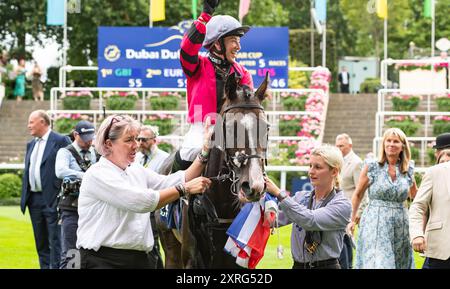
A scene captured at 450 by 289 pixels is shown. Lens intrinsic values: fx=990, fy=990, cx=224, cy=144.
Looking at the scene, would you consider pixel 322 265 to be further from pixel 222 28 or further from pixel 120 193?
pixel 222 28

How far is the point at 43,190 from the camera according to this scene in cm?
1210

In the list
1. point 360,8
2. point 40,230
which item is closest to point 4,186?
point 40,230

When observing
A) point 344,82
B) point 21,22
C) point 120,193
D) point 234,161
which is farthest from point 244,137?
point 21,22

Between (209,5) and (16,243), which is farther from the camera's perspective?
(16,243)

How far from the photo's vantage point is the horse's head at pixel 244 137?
6547 millimetres

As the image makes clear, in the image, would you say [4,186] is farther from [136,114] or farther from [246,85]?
[246,85]

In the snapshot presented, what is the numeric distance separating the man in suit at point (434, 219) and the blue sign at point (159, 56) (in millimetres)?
19086

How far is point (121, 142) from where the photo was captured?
20.9ft

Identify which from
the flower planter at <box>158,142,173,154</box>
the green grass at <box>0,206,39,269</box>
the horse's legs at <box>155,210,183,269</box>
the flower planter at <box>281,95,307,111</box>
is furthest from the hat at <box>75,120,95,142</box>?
the flower planter at <box>281,95,307,111</box>

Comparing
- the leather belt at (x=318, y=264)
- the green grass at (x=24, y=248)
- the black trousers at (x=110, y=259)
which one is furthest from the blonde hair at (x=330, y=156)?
the green grass at (x=24, y=248)

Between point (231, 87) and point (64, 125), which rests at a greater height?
point (231, 87)

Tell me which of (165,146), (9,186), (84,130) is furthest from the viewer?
(9,186)

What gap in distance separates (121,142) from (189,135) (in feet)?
3.97

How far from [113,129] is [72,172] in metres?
4.60
